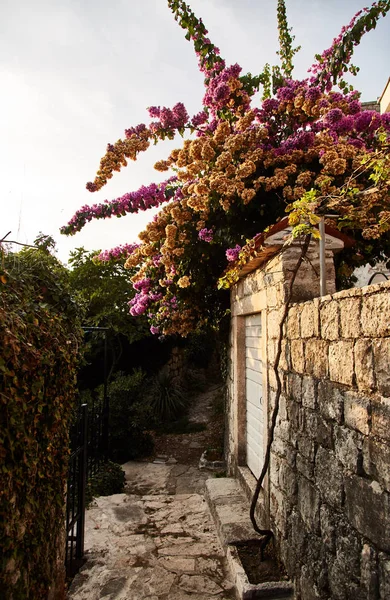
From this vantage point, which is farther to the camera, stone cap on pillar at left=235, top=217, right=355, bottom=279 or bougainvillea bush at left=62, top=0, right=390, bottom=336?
bougainvillea bush at left=62, top=0, right=390, bottom=336

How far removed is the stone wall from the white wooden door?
646 millimetres

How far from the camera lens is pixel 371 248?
443 centimetres

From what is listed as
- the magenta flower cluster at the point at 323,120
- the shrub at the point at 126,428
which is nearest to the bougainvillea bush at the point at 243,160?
the magenta flower cluster at the point at 323,120

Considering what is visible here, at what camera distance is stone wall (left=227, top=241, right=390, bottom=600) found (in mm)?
1704

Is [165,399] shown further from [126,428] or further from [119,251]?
[119,251]

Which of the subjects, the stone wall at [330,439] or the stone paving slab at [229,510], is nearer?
the stone wall at [330,439]

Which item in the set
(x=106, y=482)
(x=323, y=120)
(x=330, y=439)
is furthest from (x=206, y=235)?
(x=106, y=482)

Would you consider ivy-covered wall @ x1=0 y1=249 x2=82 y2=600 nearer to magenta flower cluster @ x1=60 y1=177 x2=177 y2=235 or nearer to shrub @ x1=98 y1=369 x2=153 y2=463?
magenta flower cluster @ x1=60 y1=177 x2=177 y2=235

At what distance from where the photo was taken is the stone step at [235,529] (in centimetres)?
278

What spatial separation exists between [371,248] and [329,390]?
106 inches

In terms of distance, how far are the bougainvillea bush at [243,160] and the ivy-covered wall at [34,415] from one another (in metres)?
1.75

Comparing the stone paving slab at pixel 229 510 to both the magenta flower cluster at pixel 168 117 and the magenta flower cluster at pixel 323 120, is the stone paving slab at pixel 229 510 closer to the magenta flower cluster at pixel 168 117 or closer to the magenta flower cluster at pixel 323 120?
the magenta flower cluster at pixel 323 120

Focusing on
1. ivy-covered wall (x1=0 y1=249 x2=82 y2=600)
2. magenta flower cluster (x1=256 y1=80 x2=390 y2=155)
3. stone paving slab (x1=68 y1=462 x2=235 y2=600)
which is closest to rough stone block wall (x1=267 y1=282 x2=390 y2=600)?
stone paving slab (x1=68 y1=462 x2=235 y2=600)

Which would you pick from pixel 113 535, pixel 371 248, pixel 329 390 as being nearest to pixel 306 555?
pixel 329 390
